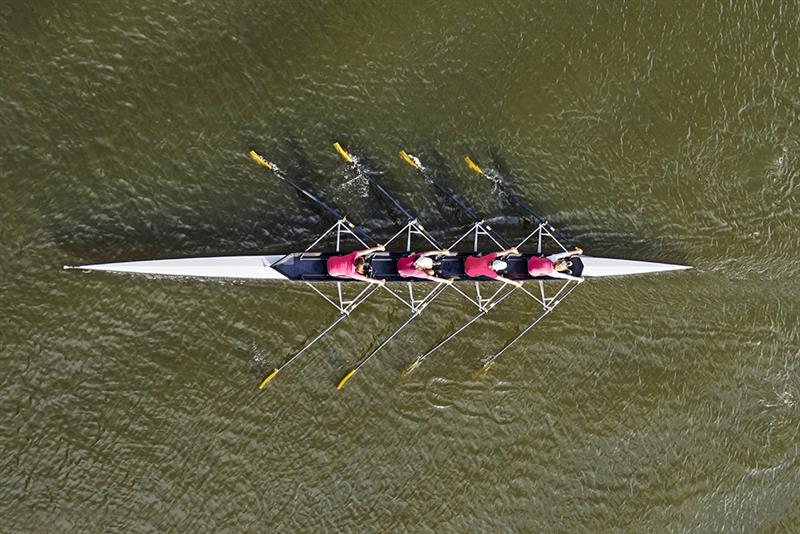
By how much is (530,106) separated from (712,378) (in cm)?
445

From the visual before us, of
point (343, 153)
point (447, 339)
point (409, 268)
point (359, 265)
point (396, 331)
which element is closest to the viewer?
point (359, 265)

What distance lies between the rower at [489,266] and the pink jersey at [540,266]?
220 millimetres

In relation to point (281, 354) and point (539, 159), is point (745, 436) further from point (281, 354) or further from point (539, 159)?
point (281, 354)

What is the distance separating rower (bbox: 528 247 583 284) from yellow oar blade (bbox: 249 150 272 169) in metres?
3.36

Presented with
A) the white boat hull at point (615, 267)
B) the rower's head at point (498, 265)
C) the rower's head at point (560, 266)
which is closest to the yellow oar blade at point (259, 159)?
the rower's head at point (498, 265)

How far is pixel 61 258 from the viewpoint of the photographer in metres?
6.45

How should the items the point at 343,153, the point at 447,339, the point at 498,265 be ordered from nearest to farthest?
1. the point at 498,265
2. the point at 343,153
3. the point at 447,339

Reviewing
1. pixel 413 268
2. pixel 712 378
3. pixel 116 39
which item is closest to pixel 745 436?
pixel 712 378

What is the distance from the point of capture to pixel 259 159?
21.9 feet

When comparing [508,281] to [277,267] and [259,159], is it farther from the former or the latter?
[259,159]

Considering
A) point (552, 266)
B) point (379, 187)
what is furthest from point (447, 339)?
point (379, 187)

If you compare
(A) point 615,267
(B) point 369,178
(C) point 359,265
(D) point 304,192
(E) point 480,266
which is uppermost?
(D) point 304,192

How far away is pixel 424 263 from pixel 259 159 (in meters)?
2.37

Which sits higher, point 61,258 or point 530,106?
point 61,258
